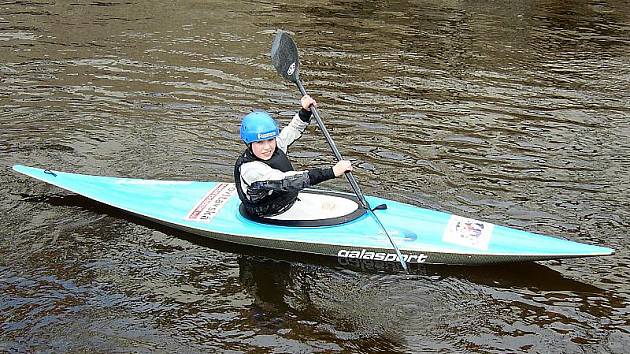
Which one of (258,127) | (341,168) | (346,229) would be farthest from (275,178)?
(346,229)

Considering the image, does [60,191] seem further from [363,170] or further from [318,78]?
[318,78]

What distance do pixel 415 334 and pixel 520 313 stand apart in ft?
2.68

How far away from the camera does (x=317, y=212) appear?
6.04 meters

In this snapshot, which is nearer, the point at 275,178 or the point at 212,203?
the point at 275,178

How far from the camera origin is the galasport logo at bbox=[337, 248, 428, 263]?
223 inches

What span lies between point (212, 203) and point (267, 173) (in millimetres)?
872

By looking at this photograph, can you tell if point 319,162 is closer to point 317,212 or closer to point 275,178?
point 317,212

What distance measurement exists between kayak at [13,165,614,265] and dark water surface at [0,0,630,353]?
0.16 m

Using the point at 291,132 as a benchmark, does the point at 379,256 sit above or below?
below

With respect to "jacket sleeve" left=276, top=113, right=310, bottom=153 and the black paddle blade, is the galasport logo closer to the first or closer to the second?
"jacket sleeve" left=276, top=113, right=310, bottom=153

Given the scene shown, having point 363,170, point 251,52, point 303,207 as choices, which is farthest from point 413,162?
point 251,52

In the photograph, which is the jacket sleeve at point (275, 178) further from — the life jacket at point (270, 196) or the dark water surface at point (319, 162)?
the dark water surface at point (319, 162)

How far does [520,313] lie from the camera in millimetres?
5207

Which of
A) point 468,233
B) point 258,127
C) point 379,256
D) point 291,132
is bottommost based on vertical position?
point 379,256
